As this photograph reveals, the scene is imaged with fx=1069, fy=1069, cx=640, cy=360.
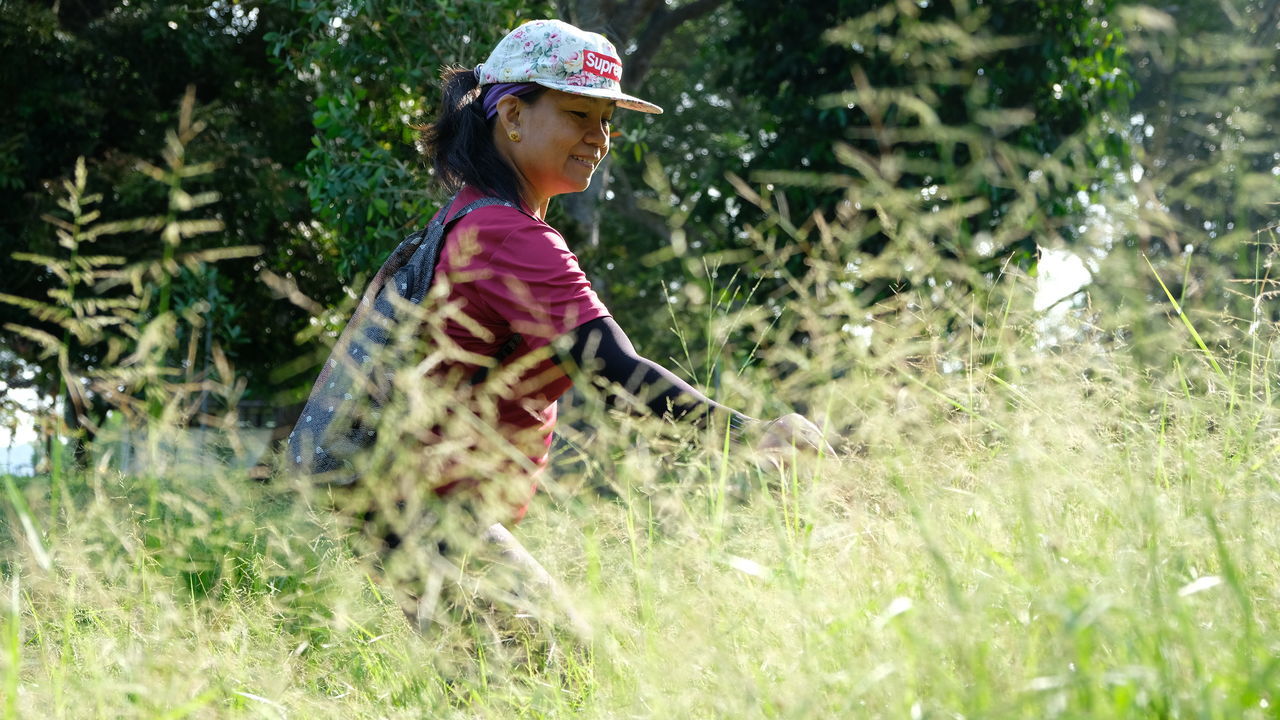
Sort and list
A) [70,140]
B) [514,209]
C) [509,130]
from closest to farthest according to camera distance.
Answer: [514,209], [509,130], [70,140]

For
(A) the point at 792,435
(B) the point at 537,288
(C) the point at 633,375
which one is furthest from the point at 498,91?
(A) the point at 792,435

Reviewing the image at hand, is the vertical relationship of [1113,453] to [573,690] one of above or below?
above

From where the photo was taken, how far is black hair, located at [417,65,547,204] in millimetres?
2615

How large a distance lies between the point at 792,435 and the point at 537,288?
61 cm

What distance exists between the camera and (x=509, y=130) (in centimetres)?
268

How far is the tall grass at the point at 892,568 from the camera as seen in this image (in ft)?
4.49

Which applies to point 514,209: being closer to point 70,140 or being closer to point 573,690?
point 573,690

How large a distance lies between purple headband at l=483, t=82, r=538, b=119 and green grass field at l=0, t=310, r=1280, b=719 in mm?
962

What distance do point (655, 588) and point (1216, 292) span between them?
1.46 meters

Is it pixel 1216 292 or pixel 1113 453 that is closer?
pixel 1113 453

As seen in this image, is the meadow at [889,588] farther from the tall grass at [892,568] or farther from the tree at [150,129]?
the tree at [150,129]

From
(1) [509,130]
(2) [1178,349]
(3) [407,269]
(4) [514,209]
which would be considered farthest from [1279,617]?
(1) [509,130]

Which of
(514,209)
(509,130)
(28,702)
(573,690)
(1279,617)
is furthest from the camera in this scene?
(509,130)

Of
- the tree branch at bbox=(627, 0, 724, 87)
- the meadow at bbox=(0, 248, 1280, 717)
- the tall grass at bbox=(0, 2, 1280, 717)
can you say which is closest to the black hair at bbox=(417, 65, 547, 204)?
the tall grass at bbox=(0, 2, 1280, 717)
